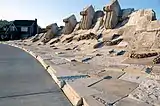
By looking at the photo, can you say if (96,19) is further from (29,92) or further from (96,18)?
(29,92)

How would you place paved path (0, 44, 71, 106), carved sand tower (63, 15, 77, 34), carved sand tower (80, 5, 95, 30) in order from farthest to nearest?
carved sand tower (63, 15, 77, 34), carved sand tower (80, 5, 95, 30), paved path (0, 44, 71, 106)

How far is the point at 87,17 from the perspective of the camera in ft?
51.5

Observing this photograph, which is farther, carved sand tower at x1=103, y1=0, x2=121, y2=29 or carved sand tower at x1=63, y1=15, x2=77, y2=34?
carved sand tower at x1=63, y1=15, x2=77, y2=34

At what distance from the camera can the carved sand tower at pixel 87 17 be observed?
15.6 metres

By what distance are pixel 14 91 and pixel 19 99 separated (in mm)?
429

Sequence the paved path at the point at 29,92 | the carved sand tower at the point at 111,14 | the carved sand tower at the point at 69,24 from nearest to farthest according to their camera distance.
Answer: the paved path at the point at 29,92 → the carved sand tower at the point at 111,14 → the carved sand tower at the point at 69,24

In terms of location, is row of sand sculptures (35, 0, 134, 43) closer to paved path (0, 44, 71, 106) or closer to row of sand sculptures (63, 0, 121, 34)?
row of sand sculptures (63, 0, 121, 34)

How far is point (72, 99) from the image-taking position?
313cm

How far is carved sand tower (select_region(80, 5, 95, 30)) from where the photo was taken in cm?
1563

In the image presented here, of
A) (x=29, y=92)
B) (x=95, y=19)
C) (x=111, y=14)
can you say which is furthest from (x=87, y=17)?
(x=29, y=92)

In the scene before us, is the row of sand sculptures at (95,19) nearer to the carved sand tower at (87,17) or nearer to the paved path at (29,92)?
the carved sand tower at (87,17)

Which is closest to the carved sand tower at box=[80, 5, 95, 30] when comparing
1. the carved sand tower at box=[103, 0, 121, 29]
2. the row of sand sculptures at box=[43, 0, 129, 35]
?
the row of sand sculptures at box=[43, 0, 129, 35]

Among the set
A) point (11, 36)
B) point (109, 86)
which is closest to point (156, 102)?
point (109, 86)

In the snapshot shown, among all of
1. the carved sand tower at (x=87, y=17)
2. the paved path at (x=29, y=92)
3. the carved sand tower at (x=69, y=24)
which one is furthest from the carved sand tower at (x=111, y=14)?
the paved path at (x=29, y=92)
